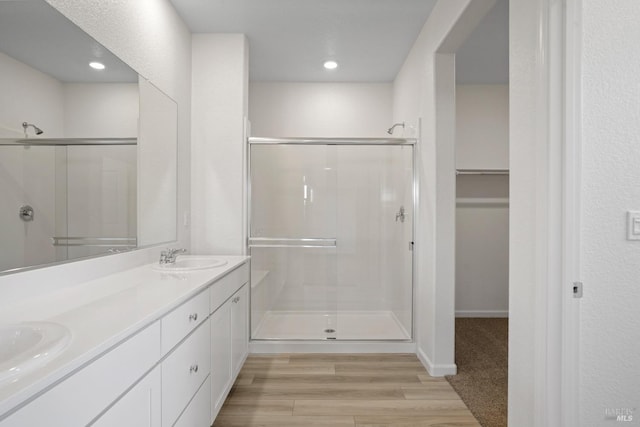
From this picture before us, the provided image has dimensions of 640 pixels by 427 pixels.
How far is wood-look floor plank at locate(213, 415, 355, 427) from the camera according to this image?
1964 mm

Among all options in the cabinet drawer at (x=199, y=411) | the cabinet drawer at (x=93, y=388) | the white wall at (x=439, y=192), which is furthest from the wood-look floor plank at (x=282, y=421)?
the cabinet drawer at (x=93, y=388)

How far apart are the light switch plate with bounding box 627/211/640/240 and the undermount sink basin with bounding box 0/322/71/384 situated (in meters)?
1.80

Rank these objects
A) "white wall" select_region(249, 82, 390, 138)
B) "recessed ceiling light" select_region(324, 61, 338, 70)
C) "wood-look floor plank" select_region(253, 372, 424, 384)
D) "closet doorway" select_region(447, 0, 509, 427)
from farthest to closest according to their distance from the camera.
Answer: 1. "white wall" select_region(249, 82, 390, 138)
2. "closet doorway" select_region(447, 0, 509, 427)
3. "recessed ceiling light" select_region(324, 61, 338, 70)
4. "wood-look floor plank" select_region(253, 372, 424, 384)

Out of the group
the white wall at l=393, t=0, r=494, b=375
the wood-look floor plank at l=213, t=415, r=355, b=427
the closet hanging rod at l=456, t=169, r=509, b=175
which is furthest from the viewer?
the closet hanging rod at l=456, t=169, r=509, b=175

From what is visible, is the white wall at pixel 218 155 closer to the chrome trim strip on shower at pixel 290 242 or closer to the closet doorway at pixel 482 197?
the chrome trim strip on shower at pixel 290 242

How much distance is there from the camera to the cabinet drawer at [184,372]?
129 cm

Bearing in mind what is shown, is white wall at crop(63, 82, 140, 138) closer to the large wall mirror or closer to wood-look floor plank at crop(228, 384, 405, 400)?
the large wall mirror

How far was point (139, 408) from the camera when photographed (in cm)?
110

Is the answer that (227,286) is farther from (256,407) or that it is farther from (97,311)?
(97,311)

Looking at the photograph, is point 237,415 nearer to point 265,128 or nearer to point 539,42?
point 539,42

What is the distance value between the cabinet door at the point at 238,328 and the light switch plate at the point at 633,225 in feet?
6.54

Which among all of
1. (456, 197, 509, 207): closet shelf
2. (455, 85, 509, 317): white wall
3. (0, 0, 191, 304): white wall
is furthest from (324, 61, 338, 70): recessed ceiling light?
(456, 197, 509, 207): closet shelf

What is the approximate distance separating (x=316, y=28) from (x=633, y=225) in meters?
2.51

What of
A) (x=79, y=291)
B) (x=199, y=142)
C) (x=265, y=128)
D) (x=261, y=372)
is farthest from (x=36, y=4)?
(x=265, y=128)
